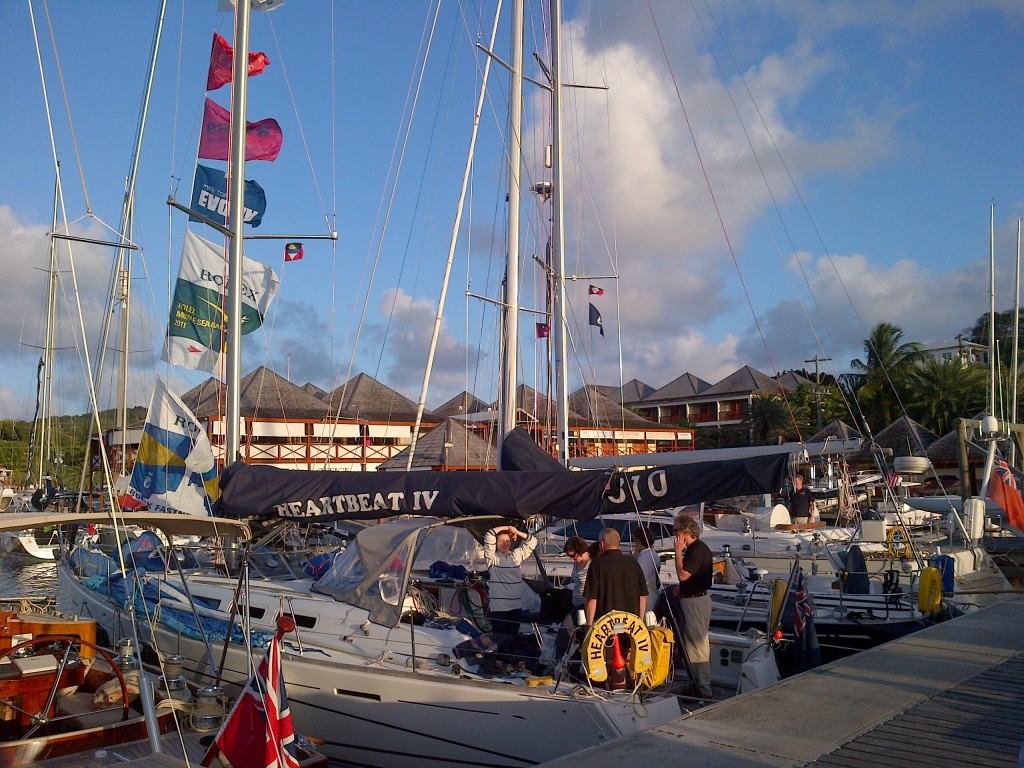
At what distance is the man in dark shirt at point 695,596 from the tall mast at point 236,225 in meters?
5.99

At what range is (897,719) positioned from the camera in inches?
247

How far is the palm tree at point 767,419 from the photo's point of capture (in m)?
52.4

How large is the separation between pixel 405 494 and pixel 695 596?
332cm

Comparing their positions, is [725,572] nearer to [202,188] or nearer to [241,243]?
[241,243]

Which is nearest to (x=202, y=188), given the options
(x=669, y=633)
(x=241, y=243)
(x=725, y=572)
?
(x=241, y=243)

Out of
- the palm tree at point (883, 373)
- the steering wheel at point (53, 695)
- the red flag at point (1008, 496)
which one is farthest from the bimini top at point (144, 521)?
the palm tree at point (883, 373)

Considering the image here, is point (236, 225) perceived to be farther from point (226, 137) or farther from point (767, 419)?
point (767, 419)

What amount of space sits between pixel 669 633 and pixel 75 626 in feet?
21.5

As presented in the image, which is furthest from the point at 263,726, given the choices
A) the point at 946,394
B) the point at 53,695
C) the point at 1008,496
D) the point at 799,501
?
the point at 946,394

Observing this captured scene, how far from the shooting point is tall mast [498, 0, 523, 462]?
1623cm

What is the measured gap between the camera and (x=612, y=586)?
287 inches

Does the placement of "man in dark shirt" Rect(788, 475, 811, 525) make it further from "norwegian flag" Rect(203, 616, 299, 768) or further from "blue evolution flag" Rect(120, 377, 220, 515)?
"blue evolution flag" Rect(120, 377, 220, 515)

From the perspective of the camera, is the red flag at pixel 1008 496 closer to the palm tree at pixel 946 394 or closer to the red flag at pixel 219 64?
the red flag at pixel 219 64

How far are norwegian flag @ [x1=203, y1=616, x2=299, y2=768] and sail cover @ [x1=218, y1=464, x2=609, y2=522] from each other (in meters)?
3.30
